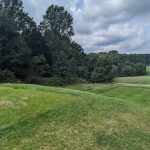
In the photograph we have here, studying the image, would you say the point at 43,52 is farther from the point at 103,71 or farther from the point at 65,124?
the point at 65,124

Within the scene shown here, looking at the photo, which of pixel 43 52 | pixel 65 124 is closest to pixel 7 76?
pixel 43 52

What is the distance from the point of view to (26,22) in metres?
70.4

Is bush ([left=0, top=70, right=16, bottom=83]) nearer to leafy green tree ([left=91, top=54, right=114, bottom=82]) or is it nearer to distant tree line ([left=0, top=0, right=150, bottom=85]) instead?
distant tree line ([left=0, top=0, right=150, bottom=85])

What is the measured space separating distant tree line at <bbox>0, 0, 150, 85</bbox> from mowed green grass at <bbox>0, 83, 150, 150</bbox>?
3874 cm

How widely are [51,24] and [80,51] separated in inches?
484

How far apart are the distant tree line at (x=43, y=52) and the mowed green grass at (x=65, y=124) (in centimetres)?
3874

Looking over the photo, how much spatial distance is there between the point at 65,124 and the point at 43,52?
59434 millimetres

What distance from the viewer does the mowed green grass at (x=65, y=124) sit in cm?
1086

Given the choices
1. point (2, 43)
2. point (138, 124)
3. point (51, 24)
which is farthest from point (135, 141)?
point (51, 24)

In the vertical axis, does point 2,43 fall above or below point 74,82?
above

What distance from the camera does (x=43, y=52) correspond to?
71.2 meters

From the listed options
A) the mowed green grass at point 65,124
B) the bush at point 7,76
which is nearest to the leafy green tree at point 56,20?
the bush at point 7,76

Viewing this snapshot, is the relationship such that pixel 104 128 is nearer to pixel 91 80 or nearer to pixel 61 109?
pixel 61 109

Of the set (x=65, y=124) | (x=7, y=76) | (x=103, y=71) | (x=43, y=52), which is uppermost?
(x=43, y=52)
